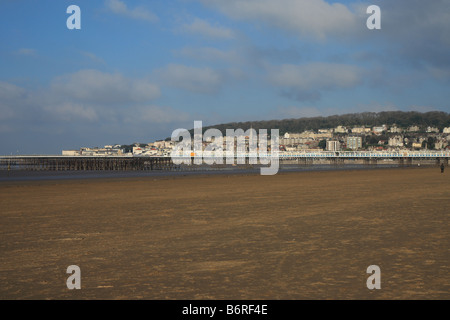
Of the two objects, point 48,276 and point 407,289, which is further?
point 48,276

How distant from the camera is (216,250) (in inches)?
298

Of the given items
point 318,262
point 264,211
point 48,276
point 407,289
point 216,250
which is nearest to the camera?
point 407,289

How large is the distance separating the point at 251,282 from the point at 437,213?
27.3ft

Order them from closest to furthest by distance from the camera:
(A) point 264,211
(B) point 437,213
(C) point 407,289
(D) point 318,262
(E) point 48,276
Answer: (C) point 407,289
(E) point 48,276
(D) point 318,262
(B) point 437,213
(A) point 264,211

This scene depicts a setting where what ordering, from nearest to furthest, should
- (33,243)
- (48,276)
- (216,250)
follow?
1. (48,276)
2. (216,250)
3. (33,243)

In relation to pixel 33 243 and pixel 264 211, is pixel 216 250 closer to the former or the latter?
pixel 33 243

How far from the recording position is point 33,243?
8391mm

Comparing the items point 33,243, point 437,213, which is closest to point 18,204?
point 33,243
